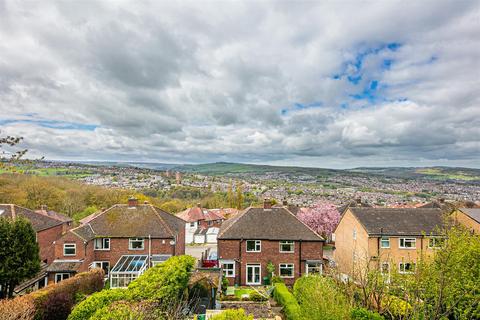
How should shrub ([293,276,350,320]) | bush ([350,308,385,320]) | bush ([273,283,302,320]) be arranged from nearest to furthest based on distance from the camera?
shrub ([293,276,350,320]), bush ([350,308,385,320]), bush ([273,283,302,320])

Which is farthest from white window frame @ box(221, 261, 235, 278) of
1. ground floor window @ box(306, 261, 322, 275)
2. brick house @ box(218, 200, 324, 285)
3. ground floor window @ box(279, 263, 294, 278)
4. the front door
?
ground floor window @ box(306, 261, 322, 275)

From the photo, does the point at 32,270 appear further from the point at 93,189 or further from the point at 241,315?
the point at 93,189

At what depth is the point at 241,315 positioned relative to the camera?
987cm

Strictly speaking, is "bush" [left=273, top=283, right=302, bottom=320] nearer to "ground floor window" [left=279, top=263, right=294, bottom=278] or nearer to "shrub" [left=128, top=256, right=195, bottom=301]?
Answer: "ground floor window" [left=279, top=263, right=294, bottom=278]

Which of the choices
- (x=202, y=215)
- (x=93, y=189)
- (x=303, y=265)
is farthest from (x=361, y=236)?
(x=93, y=189)

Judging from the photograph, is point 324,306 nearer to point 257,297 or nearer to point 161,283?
point 161,283

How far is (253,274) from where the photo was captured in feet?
89.5

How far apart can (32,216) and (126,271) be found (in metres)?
18.5

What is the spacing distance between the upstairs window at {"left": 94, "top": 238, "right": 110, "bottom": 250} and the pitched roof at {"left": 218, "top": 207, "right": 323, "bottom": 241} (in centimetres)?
1197

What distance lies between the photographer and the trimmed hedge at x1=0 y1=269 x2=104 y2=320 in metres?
13.0

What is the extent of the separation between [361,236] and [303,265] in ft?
26.6

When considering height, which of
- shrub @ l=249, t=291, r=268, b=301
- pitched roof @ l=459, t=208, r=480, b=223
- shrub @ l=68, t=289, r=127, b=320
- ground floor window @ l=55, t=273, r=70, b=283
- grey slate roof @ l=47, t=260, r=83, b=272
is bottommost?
shrub @ l=249, t=291, r=268, b=301

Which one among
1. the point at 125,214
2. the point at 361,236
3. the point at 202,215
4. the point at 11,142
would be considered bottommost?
the point at 202,215

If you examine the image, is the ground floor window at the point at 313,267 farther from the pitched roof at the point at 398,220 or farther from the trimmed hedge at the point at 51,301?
the trimmed hedge at the point at 51,301
